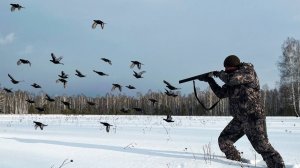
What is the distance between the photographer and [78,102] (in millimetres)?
130375

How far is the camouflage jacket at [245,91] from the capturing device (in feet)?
21.1

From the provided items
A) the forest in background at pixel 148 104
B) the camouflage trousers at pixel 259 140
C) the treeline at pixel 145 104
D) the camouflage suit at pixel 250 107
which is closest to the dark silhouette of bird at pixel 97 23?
the camouflage suit at pixel 250 107

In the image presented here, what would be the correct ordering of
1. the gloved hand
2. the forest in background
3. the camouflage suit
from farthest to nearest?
1. the forest in background
2. the gloved hand
3. the camouflage suit

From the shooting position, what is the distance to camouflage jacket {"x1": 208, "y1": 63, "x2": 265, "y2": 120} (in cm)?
643

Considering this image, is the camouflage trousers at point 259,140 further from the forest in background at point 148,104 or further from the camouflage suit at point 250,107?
the forest in background at point 148,104

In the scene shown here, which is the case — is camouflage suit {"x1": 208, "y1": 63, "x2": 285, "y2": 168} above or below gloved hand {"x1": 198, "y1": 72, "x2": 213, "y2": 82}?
below

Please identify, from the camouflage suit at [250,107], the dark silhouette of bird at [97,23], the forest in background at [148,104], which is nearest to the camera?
the camouflage suit at [250,107]

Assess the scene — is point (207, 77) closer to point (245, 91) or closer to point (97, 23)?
point (245, 91)

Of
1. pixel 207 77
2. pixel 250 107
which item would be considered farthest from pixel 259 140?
pixel 207 77

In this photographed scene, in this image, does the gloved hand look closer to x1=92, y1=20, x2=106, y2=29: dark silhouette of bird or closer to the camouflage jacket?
the camouflage jacket

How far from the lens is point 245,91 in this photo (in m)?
6.49

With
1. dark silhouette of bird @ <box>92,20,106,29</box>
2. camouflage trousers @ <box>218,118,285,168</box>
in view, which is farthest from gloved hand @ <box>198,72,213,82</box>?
dark silhouette of bird @ <box>92,20,106,29</box>

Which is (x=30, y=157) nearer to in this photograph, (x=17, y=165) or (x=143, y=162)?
(x=17, y=165)

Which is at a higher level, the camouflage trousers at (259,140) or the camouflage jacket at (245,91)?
the camouflage jacket at (245,91)
